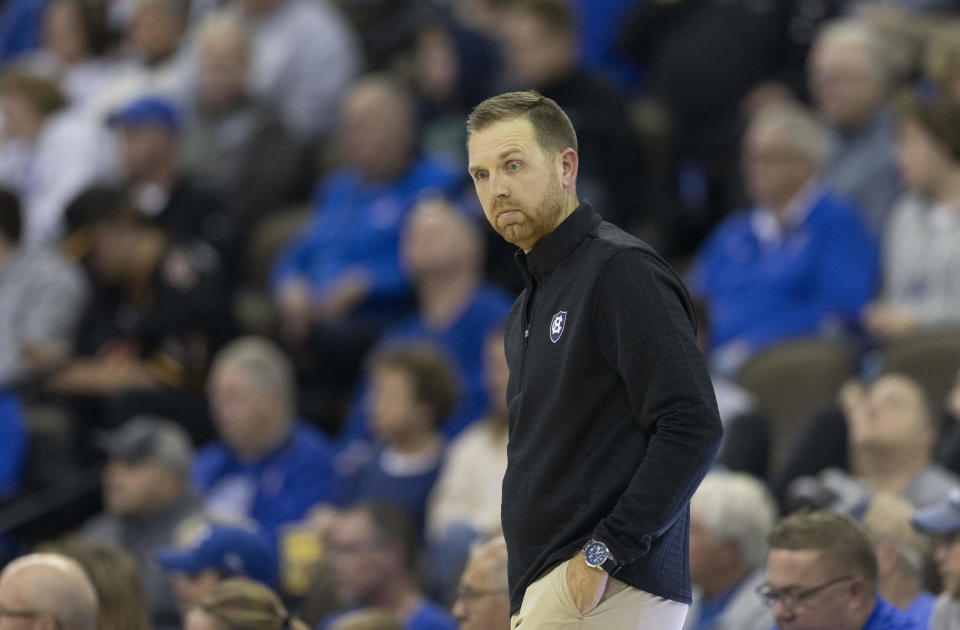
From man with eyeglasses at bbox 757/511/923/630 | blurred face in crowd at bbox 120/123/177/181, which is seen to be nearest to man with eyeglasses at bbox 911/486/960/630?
man with eyeglasses at bbox 757/511/923/630

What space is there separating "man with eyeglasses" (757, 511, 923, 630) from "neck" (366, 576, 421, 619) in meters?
1.95

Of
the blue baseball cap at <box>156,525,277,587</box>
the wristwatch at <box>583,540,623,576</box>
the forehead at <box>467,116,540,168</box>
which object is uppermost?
the forehead at <box>467,116,540,168</box>

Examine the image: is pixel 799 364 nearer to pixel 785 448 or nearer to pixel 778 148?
pixel 785 448

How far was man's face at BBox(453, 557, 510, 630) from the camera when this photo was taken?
381cm

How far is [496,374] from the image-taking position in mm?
6145

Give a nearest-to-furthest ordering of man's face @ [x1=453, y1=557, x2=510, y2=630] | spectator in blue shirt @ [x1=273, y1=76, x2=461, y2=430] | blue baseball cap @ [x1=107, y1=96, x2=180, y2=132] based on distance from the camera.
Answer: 1. man's face @ [x1=453, y1=557, x2=510, y2=630]
2. spectator in blue shirt @ [x1=273, y1=76, x2=461, y2=430]
3. blue baseball cap @ [x1=107, y1=96, x2=180, y2=132]

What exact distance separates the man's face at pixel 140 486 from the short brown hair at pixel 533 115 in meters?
3.98

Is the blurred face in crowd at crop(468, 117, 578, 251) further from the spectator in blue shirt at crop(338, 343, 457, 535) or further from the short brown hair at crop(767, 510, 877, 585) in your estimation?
the spectator in blue shirt at crop(338, 343, 457, 535)

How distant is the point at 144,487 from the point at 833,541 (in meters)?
3.47

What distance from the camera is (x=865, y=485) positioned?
5262mm

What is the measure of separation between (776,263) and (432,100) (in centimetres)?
257

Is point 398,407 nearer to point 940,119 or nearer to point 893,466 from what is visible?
point 893,466

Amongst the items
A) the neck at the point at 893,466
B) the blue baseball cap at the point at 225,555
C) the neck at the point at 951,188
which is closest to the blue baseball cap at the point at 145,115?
the blue baseball cap at the point at 225,555

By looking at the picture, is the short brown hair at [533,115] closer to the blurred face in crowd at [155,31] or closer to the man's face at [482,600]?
the man's face at [482,600]
